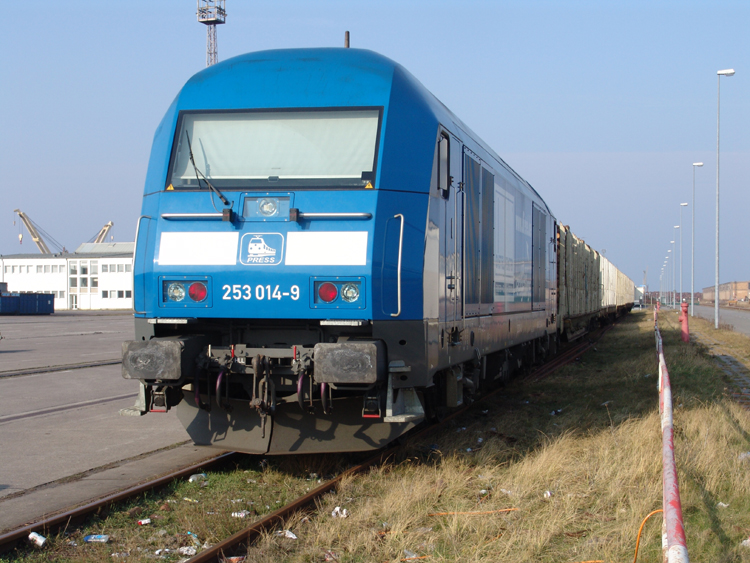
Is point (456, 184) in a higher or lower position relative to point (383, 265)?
higher

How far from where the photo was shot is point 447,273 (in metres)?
6.85

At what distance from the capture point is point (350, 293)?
5711mm

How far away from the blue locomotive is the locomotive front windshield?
0.01 meters

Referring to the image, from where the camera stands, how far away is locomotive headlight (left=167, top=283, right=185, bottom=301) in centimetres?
597

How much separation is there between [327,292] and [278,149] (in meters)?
1.31

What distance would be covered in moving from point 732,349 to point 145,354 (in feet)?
66.2

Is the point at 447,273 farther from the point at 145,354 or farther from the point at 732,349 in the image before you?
the point at 732,349

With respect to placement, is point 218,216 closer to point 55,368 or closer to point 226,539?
point 226,539

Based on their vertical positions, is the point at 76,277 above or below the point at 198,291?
above

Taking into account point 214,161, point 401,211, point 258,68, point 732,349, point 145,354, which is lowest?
point 732,349

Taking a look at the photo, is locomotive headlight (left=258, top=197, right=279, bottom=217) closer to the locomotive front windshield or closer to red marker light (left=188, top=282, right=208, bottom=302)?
the locomotive front windshield

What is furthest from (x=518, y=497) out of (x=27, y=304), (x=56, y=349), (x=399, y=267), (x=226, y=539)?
(x=27, y=304)

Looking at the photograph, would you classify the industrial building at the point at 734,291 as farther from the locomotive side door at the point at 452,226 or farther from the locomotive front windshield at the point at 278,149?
the locomotive front windshield at the point at 278,149

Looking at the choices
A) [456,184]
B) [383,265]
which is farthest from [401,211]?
[456,184]
